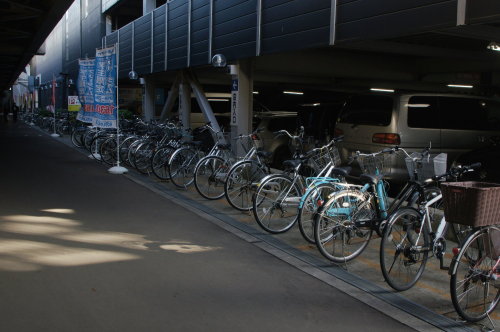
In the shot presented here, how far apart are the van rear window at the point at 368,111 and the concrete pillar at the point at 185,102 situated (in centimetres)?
630

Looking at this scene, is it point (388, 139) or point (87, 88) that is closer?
point (388, 139)

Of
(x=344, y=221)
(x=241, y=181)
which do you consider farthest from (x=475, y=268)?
(x=241, y=181)

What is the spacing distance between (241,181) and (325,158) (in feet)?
5.44

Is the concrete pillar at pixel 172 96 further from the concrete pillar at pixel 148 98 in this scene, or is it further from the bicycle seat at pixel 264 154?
the bicycle seat at pixel 264 154

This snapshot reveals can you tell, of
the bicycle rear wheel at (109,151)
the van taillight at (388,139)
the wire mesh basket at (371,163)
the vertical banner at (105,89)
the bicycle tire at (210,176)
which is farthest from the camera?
the bicycle rear wheel at (109,151)

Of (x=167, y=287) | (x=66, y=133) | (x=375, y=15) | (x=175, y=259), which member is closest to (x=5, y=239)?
(x=175, y=259)

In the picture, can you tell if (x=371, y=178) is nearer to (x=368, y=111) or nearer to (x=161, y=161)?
(x=368, y=111)

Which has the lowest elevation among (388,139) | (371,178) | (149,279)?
(149,279)

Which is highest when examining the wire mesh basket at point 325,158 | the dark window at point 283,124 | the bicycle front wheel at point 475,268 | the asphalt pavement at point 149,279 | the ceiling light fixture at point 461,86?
the ceiling light fixture at point 461,86

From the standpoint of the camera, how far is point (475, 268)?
3.69m

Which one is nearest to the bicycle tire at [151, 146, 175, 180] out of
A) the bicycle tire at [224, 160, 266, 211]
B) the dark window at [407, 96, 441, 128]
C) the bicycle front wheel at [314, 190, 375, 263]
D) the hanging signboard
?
the bicycle tire at [224, 160, 266, 211]

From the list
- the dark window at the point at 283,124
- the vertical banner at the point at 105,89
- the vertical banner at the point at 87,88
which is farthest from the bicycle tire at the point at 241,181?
the vertical banner at the point at 87,88

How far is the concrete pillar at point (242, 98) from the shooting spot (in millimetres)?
10547

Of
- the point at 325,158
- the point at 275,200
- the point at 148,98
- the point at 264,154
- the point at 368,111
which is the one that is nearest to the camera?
the point at 275,200
